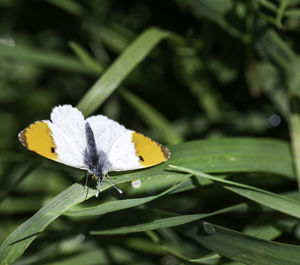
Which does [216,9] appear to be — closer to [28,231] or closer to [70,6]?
[70,6]

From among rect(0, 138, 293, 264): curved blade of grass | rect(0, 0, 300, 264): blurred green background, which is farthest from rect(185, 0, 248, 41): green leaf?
rect(0, 138, 293, 264): curved blade of grass

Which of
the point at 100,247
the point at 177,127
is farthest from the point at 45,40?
the point at 100,247

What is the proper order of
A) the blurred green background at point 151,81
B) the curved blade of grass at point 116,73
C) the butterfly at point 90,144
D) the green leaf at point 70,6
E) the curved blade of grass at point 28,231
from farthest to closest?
the green leaf at point 70,6 < the blurred green background at point 151,81 < the curved blade of grass at point 116,73 < the butterfly at point 90,144 < the curved blade of grass at point 28,231

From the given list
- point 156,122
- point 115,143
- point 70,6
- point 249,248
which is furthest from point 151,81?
point 249,248

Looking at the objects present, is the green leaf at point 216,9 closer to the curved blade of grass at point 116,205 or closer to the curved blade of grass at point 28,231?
the curved blade of grass at point 116,205

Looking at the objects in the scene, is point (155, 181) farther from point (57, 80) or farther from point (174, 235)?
point (57, 80)

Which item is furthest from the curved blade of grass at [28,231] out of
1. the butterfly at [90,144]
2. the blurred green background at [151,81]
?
the blurred green background at [151,81]

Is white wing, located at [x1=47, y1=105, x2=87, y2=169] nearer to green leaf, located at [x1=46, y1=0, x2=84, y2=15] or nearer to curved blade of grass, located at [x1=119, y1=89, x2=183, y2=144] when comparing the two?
curved blade of grass, located at [x1=119, y1=89, x2=183, y2=144]
